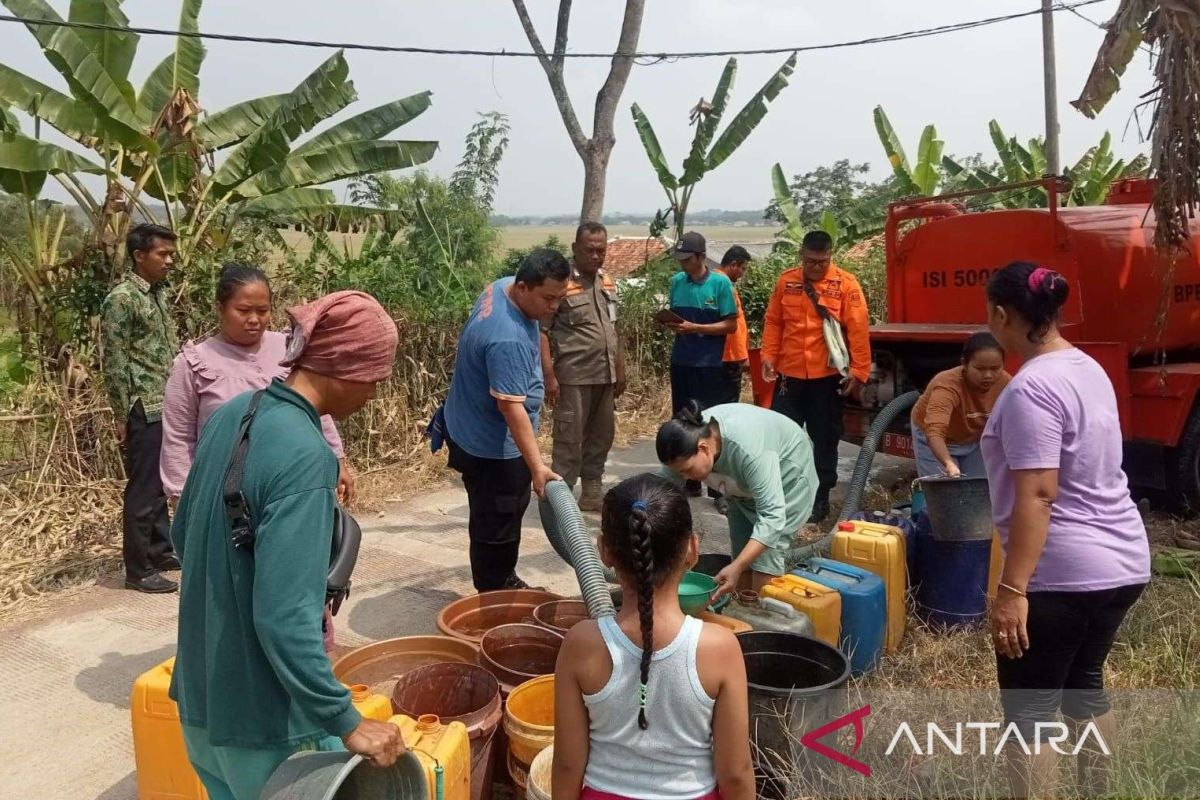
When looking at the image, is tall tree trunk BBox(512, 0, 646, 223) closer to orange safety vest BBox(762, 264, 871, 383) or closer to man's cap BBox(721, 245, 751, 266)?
man's cap BBox(721, 245, 751, 266)

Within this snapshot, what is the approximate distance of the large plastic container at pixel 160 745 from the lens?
2562 millimetres

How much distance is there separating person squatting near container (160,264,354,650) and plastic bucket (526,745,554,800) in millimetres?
1440

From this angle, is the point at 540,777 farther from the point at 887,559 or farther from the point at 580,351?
the point at 580,351

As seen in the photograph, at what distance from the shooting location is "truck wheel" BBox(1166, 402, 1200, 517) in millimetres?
5566

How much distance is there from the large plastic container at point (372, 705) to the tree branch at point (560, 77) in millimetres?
8800

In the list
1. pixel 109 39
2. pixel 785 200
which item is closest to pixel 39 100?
pixel 109 39

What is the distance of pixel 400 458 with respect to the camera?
7621 millimetres

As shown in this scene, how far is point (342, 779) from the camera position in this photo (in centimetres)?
173

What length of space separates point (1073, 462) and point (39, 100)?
6805 mm

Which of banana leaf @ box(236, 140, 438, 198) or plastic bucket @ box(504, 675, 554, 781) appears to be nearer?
plastic bucket @ box(504, 675, 554, 781)

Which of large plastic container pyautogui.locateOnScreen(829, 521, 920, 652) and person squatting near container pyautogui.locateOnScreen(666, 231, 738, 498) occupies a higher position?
person squatting near container pyautogui.locateOnScreen(666, 231, 738, 498)

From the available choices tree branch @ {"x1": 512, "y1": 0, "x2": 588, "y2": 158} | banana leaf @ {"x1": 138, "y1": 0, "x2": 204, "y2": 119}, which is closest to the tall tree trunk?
tree branch @ {"x1": 512, "y1": 0, "x2": 588, "y2": 158}

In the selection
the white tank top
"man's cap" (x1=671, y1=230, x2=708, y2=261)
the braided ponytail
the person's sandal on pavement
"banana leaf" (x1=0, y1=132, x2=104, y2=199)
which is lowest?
the person's sandal on pavement

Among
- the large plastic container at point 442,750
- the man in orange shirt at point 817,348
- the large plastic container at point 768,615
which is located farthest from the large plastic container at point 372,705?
the man in orange shirt at point 817,348
